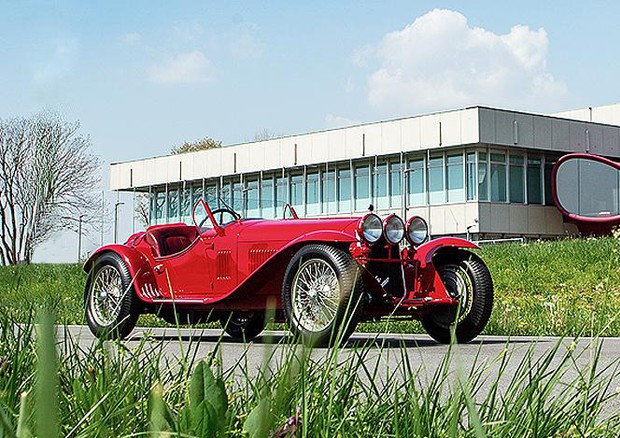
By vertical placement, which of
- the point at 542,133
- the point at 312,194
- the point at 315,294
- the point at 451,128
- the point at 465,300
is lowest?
the point at 465,300

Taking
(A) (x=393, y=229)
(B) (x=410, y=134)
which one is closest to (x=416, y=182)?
(B) (x=410, y=134)

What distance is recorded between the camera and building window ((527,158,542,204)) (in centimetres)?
4461

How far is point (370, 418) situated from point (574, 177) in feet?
136

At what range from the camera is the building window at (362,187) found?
46438mm

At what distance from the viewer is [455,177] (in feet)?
141

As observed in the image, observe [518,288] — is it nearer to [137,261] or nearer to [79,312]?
[79,312]

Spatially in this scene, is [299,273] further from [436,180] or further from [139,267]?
[436,180]

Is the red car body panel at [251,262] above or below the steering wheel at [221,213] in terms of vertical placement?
below

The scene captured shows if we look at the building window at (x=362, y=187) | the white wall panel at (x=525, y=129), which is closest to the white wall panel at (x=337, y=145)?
the building window at (x=362, y=187)

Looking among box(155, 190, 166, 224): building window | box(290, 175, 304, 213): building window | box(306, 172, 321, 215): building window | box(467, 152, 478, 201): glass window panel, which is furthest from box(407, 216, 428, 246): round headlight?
box(155, 190, 166, 224): building window

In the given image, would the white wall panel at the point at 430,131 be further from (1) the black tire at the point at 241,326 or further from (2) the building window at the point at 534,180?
(1) the black tire at the point at 241,326

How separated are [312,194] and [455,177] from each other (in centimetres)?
860

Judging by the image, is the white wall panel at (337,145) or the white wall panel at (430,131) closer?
the white wall panel at (430,131)

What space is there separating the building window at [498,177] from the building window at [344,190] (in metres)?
7.23
